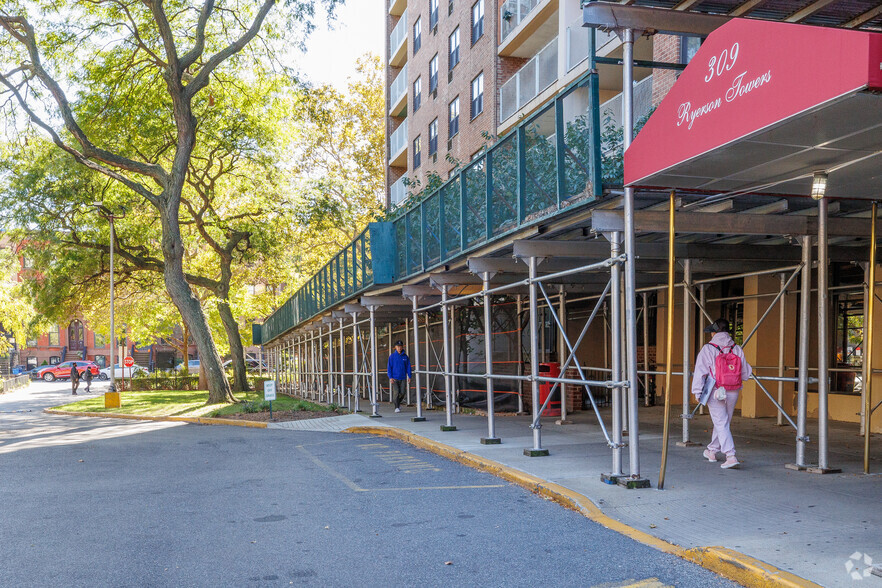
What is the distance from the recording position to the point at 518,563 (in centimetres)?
575

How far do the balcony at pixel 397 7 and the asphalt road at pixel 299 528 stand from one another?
33142 mm

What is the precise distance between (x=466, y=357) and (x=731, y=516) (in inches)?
520

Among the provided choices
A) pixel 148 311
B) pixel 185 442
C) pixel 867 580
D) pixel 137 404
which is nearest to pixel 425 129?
pixel 137 404

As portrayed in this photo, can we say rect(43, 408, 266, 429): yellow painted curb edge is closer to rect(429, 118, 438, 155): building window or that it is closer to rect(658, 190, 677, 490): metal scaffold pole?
rect(658, 190, 677, 490): metal scaffold pole

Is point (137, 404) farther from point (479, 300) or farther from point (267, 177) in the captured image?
point (479, 300)

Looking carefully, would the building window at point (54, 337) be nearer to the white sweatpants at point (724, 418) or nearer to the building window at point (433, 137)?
the building window at point (433, 137)

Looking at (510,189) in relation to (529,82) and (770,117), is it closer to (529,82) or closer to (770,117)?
(770,117)

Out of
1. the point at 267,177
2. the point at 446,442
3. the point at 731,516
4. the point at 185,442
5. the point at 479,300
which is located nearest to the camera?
the point at 731,516

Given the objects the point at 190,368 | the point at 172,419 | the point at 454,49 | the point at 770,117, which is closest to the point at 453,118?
the point at 454,49

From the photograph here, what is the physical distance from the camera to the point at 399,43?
4000cm

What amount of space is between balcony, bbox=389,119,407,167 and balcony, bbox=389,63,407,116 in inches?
49.5

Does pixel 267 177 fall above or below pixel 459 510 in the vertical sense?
above

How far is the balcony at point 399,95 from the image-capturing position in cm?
3878

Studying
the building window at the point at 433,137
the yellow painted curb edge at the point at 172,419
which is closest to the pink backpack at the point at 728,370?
the yellow painted curb edge at the point at 172,419
